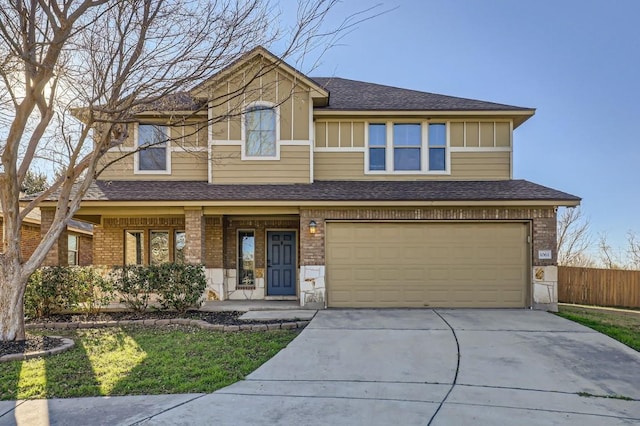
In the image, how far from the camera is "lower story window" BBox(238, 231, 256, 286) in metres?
13.2

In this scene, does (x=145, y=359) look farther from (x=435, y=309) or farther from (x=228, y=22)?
(x=435, y=309)

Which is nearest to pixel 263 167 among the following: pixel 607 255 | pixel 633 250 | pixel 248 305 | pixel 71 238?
pixel 248 305

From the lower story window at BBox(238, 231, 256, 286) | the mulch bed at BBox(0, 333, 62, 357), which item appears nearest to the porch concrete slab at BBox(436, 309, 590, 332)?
the lower story window at BBox(238, 231, 256, 286)

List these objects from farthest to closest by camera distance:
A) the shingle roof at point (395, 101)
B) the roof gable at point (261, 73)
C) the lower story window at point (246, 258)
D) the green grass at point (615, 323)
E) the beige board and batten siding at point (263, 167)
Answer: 1. the lower story window at point (246, 258)
2. the shingle roof at point (395, 101)
3. the beige board and batten siding at point (263, 167)
4. the roof gable at point (261, 73)
5. the green grass at point (615, 323)

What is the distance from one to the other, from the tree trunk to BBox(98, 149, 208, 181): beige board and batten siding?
16.7ft

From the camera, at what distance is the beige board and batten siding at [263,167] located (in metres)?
11.9

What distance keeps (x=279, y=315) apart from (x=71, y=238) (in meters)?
14.6

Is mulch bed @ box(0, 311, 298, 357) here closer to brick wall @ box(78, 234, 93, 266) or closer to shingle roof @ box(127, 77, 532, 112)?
shingle roof @ box(127, 77, 532, 112)

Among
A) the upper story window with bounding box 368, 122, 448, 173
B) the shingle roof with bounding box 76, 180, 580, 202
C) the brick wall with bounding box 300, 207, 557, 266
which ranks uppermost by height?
the upper story window with bounding box 368, 122, 448, 173

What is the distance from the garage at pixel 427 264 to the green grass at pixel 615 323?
1.59m

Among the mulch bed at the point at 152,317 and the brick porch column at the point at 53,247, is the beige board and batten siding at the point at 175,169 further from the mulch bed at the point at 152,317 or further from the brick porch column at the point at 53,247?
the mulch bed at the point at 152,317

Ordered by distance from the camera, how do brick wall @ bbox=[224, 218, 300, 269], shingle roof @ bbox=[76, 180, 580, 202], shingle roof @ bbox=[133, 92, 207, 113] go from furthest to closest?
brick wall @ bbox=[224, 218, 300, 269], shingle roof @ bbox=[76, 180, 580, 202], shingle roof @ bbox=[133, 92, 207, 113]

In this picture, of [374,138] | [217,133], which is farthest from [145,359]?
[374,138]

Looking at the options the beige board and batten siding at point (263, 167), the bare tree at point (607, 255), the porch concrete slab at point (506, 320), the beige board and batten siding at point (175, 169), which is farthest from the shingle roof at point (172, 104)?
the bare tree at point (607, 255)
